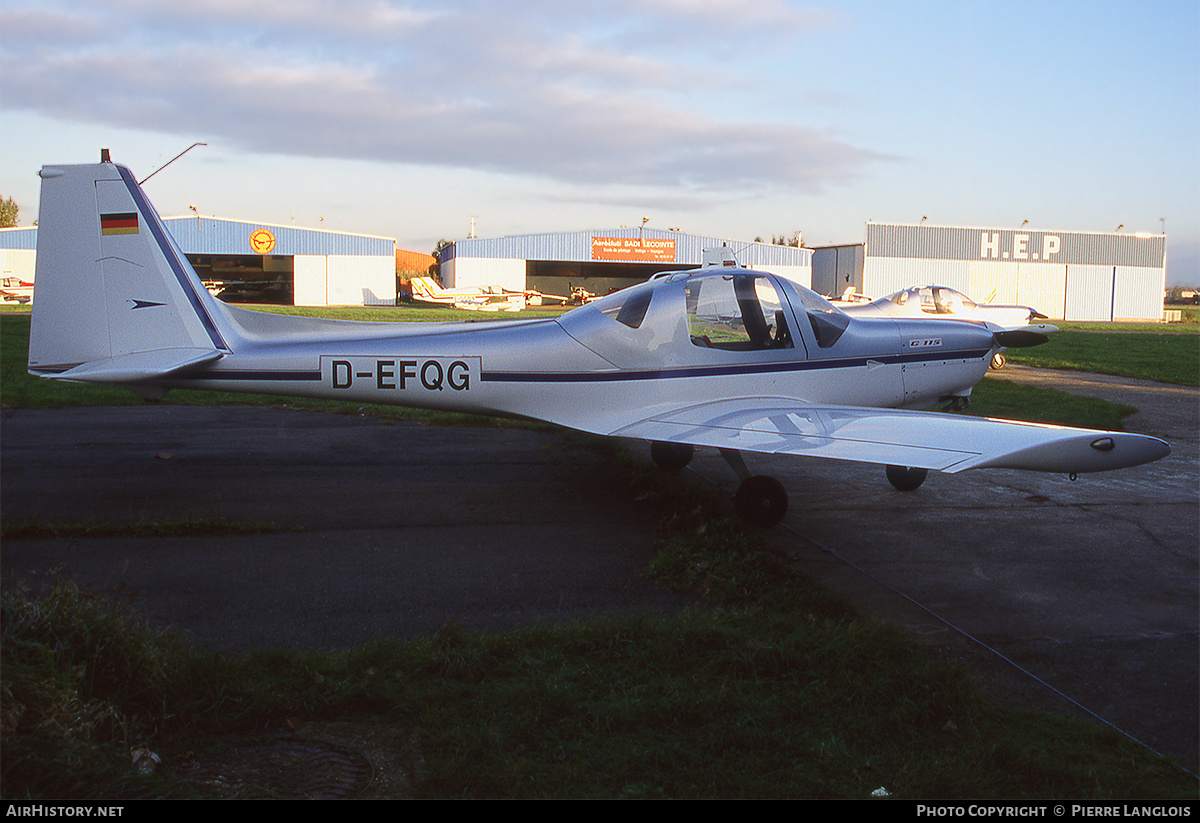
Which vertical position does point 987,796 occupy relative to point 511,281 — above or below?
below

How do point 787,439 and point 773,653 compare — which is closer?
point 773,653

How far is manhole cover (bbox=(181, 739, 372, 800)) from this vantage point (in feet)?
9.36

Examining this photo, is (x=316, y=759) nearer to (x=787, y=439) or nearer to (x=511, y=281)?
(x=787, y=439)

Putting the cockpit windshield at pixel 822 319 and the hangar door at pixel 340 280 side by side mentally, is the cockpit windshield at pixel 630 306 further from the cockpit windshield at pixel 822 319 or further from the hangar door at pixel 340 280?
the hangar door at pixel 340 280

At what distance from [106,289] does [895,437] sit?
6.00m

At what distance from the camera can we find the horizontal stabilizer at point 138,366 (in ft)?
20.7

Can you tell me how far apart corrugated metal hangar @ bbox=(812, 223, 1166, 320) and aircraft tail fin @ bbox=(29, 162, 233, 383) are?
5323 cm

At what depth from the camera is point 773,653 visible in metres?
3.91

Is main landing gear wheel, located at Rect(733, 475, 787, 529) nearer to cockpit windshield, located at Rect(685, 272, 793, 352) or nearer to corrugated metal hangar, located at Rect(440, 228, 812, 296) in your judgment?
cockpit windshield, located at Rect(685, 272, 793, 352)

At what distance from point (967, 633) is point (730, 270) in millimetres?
3626

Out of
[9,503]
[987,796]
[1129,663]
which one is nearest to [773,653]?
[987,796]

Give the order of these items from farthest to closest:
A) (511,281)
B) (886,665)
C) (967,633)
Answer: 1. (511,281)
2. (967,633)
3. (886,665)

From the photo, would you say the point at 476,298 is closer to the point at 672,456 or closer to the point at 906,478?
the point at 672,456
